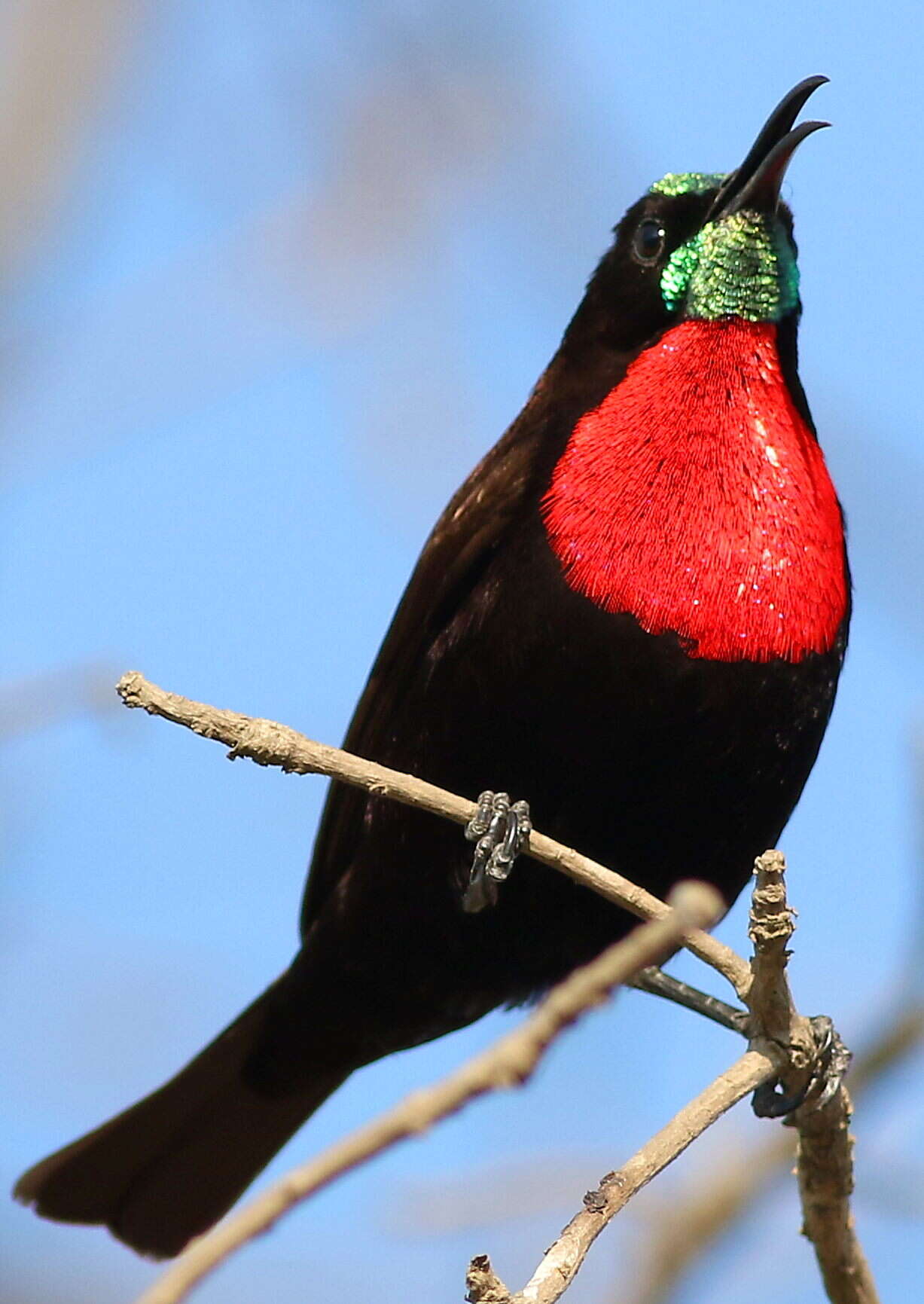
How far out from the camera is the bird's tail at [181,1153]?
4402mm

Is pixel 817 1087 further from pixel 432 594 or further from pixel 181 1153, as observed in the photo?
pixel 181 1153

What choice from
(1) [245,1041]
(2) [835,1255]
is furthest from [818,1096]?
(1) [245,1041]

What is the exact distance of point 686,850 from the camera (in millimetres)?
3822

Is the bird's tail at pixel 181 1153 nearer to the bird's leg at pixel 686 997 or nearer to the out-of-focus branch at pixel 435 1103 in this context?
the bird's leg at pixel 686 997

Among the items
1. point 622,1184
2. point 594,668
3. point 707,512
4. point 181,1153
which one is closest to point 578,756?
point 594,668

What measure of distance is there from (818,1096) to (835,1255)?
342mm

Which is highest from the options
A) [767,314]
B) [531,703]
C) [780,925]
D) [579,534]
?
[767,314]

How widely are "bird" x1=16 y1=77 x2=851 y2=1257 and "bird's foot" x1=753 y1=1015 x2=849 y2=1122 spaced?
0.58 metres

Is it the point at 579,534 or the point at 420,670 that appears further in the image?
the point at 420,670

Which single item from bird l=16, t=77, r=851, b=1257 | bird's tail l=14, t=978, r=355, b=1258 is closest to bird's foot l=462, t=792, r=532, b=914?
bird l=16, t=77, r=851, b=1257

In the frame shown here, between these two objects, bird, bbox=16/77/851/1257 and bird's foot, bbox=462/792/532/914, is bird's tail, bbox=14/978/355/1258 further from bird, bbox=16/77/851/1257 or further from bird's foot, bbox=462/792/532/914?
bird's foot, bbox=462/792/532/914

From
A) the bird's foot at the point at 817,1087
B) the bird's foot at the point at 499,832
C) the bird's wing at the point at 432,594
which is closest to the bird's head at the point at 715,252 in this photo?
the bird's wing at the point at 432,594

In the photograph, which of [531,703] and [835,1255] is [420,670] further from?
[835,1255]

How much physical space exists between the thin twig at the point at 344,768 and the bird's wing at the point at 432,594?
1192mm
